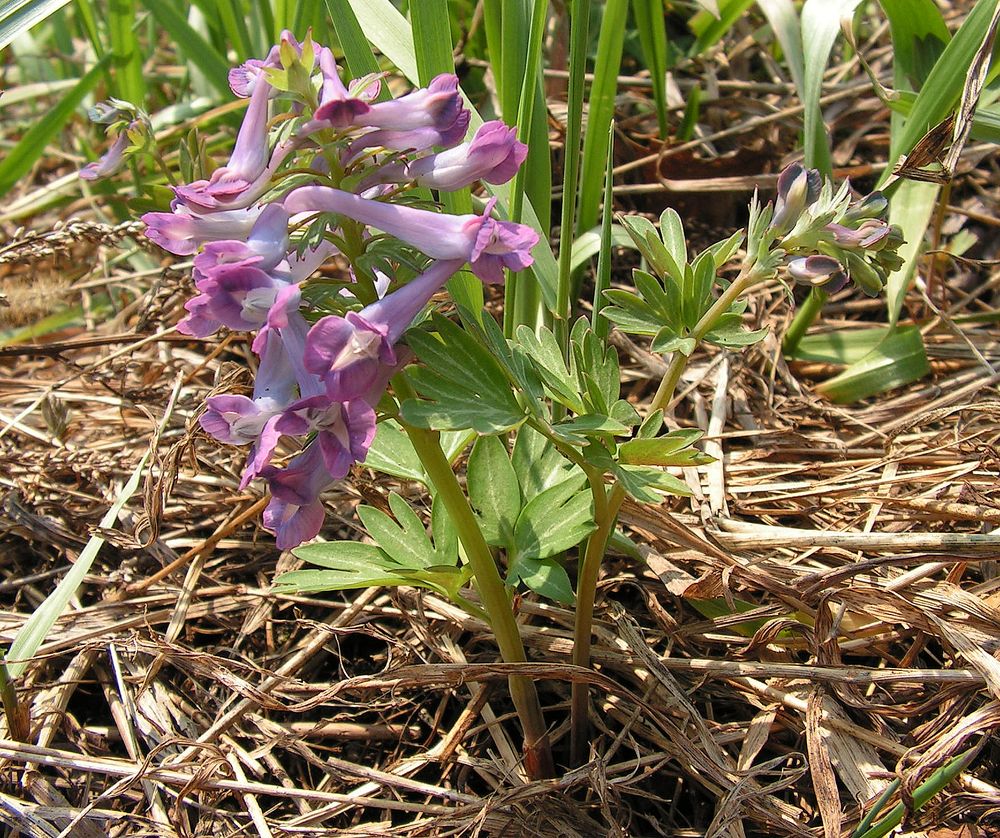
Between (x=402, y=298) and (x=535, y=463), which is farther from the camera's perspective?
(x=535, y=463)

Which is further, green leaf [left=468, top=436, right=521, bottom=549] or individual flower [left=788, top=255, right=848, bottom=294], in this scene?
green leaf [left=468, top=436, right=521, bottom=549]

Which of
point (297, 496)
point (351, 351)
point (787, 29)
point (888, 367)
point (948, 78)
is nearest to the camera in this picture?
point (351, 351)

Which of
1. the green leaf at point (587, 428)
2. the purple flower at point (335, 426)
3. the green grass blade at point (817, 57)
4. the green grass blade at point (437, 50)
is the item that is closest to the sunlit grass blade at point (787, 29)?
the green grass blade at point (817, 57)

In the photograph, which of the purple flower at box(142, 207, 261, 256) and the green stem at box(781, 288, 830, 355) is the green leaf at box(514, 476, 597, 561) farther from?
the green stem at box(781, 288, 830, 355)

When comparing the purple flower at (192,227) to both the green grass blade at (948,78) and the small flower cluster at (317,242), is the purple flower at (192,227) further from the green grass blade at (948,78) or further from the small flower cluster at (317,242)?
the green grass blade at (948,78)

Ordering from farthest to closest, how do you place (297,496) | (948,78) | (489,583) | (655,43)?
(655,43)
(948,78)
(489,583)
(297,496)

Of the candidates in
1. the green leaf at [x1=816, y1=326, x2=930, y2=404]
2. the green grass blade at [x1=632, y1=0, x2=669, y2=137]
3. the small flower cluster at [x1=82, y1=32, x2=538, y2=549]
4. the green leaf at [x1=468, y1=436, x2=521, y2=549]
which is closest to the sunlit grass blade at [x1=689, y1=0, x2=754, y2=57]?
the green grass blade at [x1=632, y1=0, x2=669, y2=137]

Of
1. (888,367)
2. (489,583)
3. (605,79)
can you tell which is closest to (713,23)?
(605,79)

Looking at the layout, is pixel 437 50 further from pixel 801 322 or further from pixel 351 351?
pixel 801 322
